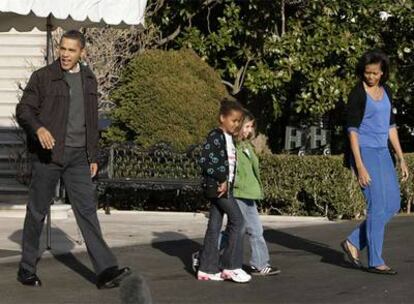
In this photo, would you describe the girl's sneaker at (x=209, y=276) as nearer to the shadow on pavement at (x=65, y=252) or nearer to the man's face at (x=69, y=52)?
the shadow on pavement at (x=65, y=252)

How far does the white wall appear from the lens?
15.7 metres

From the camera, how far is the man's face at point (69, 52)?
24.5 feet

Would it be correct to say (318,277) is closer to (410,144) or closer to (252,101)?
(252,101)

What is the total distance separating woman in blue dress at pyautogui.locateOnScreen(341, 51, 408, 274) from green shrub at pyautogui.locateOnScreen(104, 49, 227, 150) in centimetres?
608

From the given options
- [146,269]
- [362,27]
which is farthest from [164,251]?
[362,27]

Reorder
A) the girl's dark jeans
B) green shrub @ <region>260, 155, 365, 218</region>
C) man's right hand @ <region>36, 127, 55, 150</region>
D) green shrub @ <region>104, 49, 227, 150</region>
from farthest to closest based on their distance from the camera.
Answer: green shrub @ <region>104, 49, 227, 150</region>, green shrub @ <region>260, 155, 365, 218</region>, the girl's dark jeans, man's right hand @ <region>36, 127, 55, 150</region>

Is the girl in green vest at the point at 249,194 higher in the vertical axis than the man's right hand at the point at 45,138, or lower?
lower

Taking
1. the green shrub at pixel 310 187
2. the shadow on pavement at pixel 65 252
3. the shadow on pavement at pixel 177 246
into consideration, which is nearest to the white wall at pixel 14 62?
the green shrub at pixel 310 187

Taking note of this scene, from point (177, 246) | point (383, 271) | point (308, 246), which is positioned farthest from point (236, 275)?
point (308, 246)

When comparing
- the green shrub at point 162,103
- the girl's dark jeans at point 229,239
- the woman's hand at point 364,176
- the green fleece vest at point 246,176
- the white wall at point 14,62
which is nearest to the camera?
the girl's dark jeans at point 229,239

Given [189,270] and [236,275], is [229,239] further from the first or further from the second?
[189,270]

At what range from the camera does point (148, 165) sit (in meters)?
14.1

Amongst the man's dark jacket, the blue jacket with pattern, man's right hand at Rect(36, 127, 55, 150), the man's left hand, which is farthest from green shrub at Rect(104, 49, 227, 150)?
man's right hand at Rect(36, 127, 55, 150)

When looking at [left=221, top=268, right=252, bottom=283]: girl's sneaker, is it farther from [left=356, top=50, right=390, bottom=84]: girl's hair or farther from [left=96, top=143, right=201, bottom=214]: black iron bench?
[left=96, top=143, right=201, bottom=214]: black iron bench
